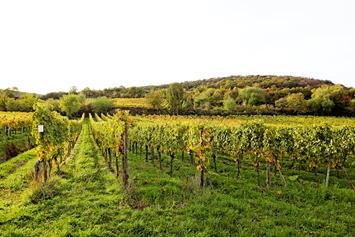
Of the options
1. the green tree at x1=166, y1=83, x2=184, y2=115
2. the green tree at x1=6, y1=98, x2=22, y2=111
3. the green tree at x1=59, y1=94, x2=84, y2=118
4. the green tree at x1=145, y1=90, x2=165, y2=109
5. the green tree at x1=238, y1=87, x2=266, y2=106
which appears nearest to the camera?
the green tree at x1=6, y1=98, x2=22, y2=111

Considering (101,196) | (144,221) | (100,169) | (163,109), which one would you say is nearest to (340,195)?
(144,221)

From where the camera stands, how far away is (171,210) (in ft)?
21.1

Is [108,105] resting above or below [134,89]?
below

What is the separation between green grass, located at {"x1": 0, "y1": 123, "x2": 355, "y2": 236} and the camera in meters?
5.42

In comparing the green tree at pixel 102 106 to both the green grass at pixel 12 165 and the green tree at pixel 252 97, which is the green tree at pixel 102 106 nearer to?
the green tree at pixel 252 97

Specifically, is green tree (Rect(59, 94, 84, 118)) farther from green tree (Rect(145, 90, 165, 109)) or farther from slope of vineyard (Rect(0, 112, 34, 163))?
slope of vineyard (Rect(0, 112, 34, 163))

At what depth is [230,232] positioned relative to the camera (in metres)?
5.41

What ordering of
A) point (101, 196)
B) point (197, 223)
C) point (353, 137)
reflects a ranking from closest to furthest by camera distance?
point (197, 223) → point (101, 196) → point (353, 137)

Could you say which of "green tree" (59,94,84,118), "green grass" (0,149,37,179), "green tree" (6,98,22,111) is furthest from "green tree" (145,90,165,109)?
"green grass" (0,149,37,179)

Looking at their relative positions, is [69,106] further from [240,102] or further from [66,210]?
[66,210]

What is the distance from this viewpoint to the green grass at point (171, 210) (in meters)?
5.42

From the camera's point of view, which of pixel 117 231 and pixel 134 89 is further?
pixel 134 89

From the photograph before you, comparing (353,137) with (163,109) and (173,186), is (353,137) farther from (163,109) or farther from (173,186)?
(163,109)

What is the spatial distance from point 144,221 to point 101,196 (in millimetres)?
2448
